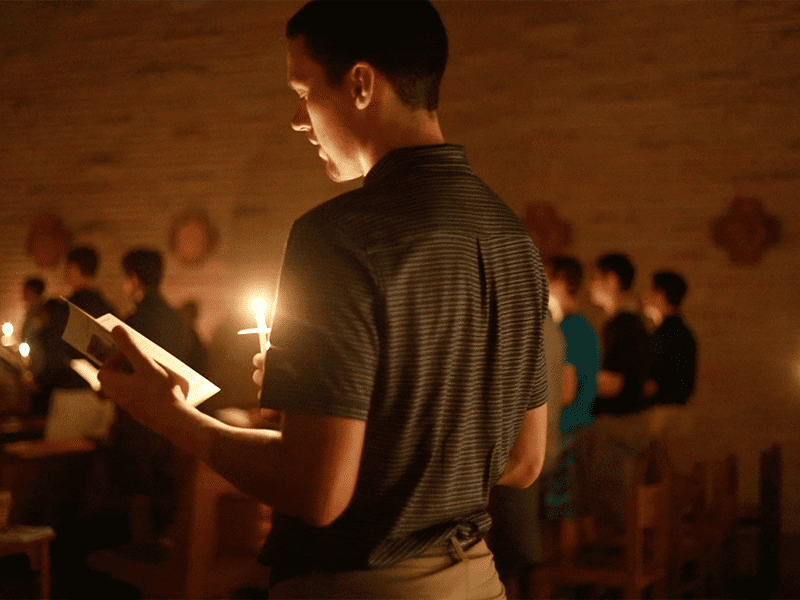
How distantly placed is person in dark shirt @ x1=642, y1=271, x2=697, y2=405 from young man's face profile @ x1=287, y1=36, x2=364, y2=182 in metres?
3.46

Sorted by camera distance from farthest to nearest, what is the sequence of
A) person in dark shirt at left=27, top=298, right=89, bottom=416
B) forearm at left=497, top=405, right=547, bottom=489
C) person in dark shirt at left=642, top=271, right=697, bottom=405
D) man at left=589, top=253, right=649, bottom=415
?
person in dark shirt at left=27, top=298, right=89, bottom=416
person in dark shirt at left=642, top=271, right=697, bottom=405
man at left=589, top=253, right=649, bottom=415
forearm at left=497, top=405, right=547, bottom=489

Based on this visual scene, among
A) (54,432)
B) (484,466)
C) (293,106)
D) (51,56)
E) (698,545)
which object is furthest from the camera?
(51,56)

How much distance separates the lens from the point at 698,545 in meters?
3.66

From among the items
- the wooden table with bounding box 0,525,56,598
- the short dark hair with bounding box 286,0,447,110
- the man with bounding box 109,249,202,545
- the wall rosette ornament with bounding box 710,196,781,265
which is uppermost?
the wall rosette ornament with bounding box 710,196,781,265

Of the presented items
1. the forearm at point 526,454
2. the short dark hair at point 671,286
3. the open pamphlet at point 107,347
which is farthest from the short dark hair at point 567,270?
the open pamphlet at point 107,347

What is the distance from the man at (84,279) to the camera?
4184 millimetres

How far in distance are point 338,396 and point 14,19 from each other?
827cm

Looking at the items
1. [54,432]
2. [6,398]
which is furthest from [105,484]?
[6,398]

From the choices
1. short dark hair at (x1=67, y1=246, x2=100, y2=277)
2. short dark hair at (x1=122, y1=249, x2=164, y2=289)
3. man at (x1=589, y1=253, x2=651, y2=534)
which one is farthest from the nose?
short dark hair at (x1=67, y1=246, x2=100, y2=277)

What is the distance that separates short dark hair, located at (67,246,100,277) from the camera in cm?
434

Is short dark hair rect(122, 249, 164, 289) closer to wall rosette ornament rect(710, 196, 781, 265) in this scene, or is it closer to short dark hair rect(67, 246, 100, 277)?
short dark hair rect(67, 246, 100, 277)

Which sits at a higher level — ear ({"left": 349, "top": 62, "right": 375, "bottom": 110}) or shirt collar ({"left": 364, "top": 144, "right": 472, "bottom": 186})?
ear ({"left": 349, "top": 62, "right": 375, "bottom": 110})

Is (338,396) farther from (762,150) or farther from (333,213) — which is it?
(762,150)

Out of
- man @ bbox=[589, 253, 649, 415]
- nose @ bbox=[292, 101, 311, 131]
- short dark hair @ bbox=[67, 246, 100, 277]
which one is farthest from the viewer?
short dark hair @ bbox=[67, 246, 100, 277]
